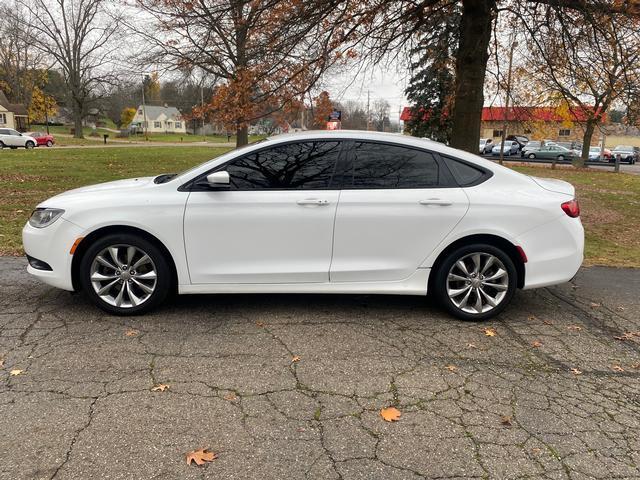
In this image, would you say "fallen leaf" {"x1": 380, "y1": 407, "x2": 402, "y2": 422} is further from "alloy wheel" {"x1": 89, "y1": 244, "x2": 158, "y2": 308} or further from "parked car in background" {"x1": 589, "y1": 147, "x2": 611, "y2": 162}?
"parked car in background" {"x1": 589, "y1": 147, "x2": 611, "y2": 162}

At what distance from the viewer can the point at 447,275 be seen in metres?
4.41

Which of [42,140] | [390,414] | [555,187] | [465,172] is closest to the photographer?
[390,414]

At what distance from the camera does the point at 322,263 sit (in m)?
4.34

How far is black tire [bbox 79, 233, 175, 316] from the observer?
13.8 feet

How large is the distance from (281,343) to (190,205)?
4.58ft

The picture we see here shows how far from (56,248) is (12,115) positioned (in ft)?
242

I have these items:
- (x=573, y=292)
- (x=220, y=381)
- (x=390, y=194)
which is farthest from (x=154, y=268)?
(x=573, y=292)

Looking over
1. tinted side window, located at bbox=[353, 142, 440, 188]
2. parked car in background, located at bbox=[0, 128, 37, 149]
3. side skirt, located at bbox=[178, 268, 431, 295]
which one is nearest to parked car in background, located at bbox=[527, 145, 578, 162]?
parked car in background, located at bbox=[0, 128, 37, 149]

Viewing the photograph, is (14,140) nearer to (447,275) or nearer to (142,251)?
(142,251)

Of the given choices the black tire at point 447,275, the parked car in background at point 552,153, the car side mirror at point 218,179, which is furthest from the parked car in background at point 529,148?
the car side mirror at point 218,179

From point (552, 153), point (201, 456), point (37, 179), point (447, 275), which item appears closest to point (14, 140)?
point (37, 179)

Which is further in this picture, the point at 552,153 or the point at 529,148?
the point at 529,148

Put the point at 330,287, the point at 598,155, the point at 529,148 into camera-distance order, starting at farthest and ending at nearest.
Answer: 1. the point at 529,148
2. the point at 598,155
3. the point at 330,287

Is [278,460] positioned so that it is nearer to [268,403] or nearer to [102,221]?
[268,403]
